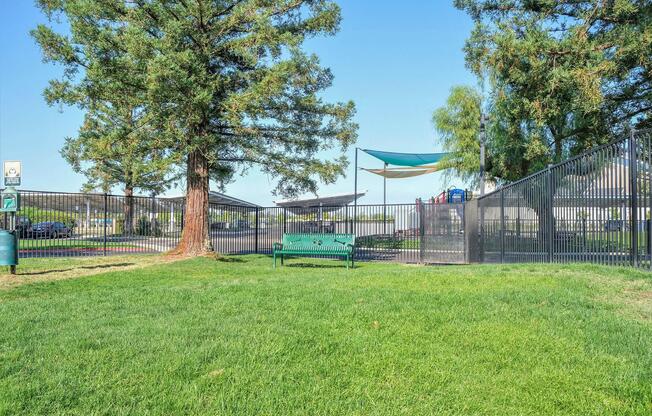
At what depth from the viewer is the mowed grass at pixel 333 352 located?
3.14m

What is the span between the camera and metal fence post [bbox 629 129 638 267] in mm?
8867

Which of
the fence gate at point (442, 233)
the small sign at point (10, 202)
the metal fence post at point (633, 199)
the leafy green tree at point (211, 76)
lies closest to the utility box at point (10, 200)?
the small sign at point (10, 202)

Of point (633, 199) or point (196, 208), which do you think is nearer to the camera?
point (633, 199)

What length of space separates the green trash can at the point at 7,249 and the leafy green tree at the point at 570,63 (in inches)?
499

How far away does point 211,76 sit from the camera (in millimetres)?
12992

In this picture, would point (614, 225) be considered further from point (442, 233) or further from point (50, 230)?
point (50, 230)

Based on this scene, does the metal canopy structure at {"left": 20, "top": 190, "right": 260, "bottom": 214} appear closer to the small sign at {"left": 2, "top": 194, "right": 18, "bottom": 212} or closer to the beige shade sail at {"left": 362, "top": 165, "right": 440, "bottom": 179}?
the small sign at {"left": 2, "top": 194, "right": 18, "bottom": 212}

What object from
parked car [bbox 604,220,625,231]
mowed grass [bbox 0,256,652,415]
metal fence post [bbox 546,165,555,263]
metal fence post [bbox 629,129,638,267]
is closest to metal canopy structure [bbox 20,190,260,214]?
mowed grass [bbox 0,256,652,415]

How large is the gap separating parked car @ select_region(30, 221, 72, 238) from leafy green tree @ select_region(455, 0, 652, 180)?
1454 cm

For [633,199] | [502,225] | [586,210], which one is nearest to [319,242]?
[502,225]

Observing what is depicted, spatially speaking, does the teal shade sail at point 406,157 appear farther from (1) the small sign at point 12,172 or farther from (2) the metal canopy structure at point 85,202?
(1) the small sign at point 12,172

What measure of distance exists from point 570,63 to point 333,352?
12076mm

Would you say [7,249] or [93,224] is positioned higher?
[93,224]

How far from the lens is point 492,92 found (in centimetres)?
1767
